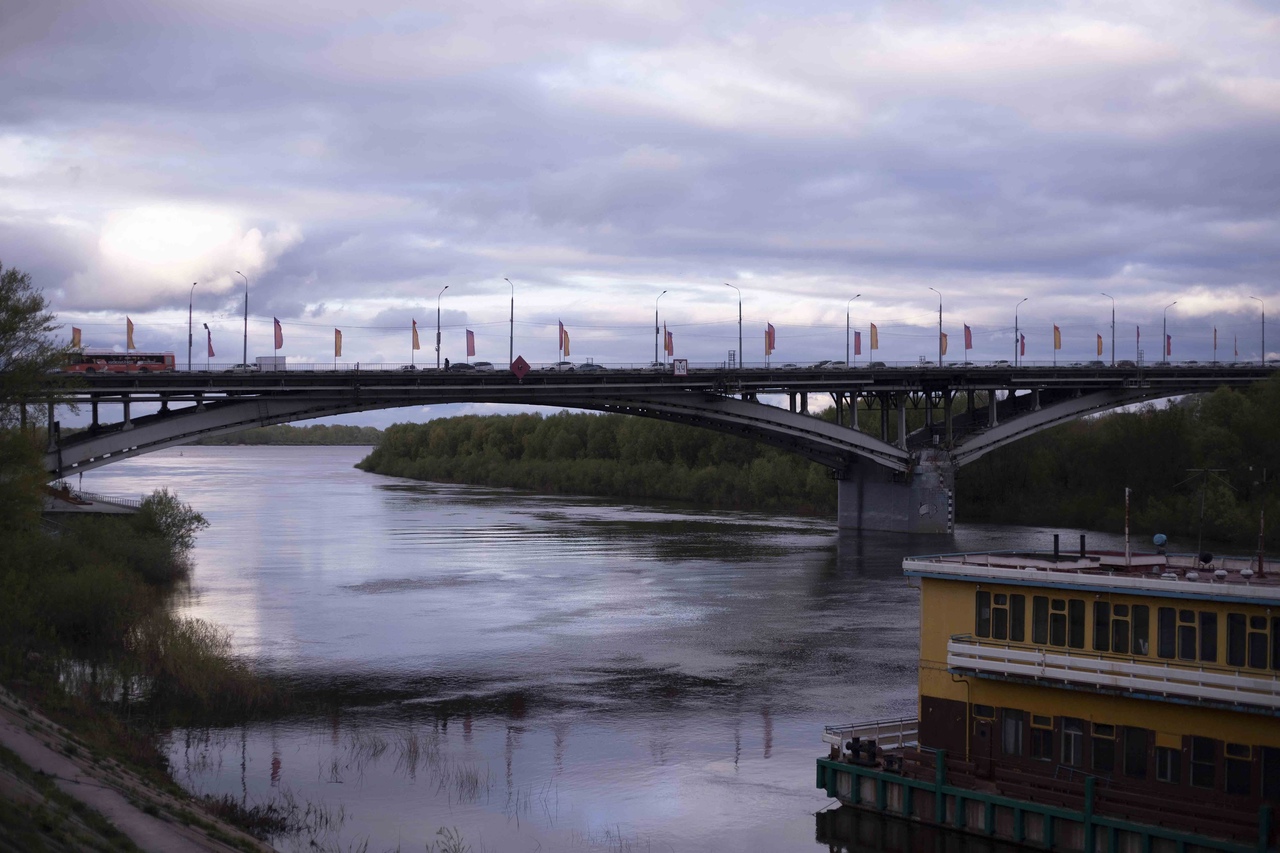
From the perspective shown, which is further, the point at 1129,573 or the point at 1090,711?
the point at 1129,573

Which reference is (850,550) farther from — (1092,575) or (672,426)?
(672,426)

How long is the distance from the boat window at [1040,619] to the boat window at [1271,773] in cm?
384

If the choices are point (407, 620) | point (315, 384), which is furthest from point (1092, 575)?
point (315, 384)

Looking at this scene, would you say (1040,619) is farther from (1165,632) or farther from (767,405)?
(767,405)

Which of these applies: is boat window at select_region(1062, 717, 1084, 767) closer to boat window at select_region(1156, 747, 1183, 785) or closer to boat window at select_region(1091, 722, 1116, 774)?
boat window at select_region(1091, 722, 1116, 774)

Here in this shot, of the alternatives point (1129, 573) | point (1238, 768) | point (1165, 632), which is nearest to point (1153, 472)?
point (1129, 573)

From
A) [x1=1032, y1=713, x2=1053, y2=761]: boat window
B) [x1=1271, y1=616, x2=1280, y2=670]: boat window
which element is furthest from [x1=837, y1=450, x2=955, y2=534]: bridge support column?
[x1=1271, y1=616, x2=1280, y2=670]: boat window

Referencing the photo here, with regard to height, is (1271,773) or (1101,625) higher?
(1101,625)

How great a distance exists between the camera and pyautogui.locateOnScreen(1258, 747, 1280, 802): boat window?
18.7m

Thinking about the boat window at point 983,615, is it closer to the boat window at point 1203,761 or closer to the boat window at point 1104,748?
the boat window at point 1104,748

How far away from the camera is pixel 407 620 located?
4462 centimetres

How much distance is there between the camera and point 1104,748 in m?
20.6

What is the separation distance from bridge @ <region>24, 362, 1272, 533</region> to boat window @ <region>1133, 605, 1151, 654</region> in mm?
40332

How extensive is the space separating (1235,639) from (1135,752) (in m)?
2.58
